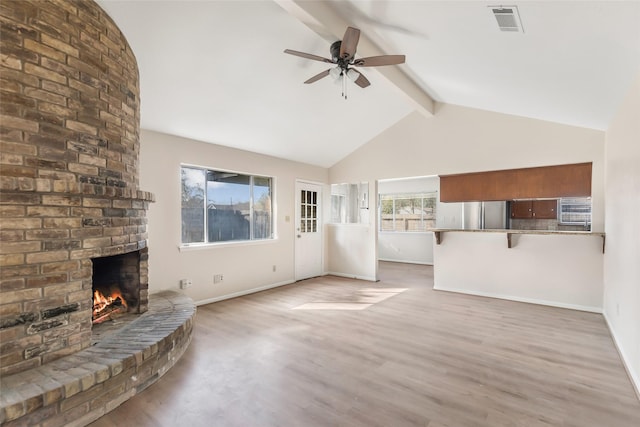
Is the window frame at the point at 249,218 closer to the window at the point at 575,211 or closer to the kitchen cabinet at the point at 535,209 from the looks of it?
the kitchen cabinet at the point at 535,209

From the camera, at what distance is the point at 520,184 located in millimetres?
4539

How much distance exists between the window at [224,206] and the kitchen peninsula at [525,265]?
3.15m

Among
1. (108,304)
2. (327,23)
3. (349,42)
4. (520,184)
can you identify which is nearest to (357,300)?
(520,184)

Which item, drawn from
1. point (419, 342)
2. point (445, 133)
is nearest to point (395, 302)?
point (419, 342)

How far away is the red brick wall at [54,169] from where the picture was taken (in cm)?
178

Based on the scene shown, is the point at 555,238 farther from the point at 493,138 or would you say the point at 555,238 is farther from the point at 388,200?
the point at 388,200

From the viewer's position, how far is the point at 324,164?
6.40m

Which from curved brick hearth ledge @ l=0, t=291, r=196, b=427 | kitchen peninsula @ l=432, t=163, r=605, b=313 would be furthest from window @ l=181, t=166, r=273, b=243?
kitchen peninsula @ l=432, t=163, r=605, b=313

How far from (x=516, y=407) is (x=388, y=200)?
7.08 m

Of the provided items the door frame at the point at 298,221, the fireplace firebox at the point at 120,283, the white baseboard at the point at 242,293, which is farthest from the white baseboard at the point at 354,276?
the fireplace firebox at the point at 120,283

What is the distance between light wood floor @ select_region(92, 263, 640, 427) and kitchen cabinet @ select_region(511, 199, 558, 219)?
3598 mm

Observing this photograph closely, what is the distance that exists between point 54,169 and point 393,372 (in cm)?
286

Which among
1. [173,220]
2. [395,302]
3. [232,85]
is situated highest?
[232,85]

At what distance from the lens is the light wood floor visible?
195cm
